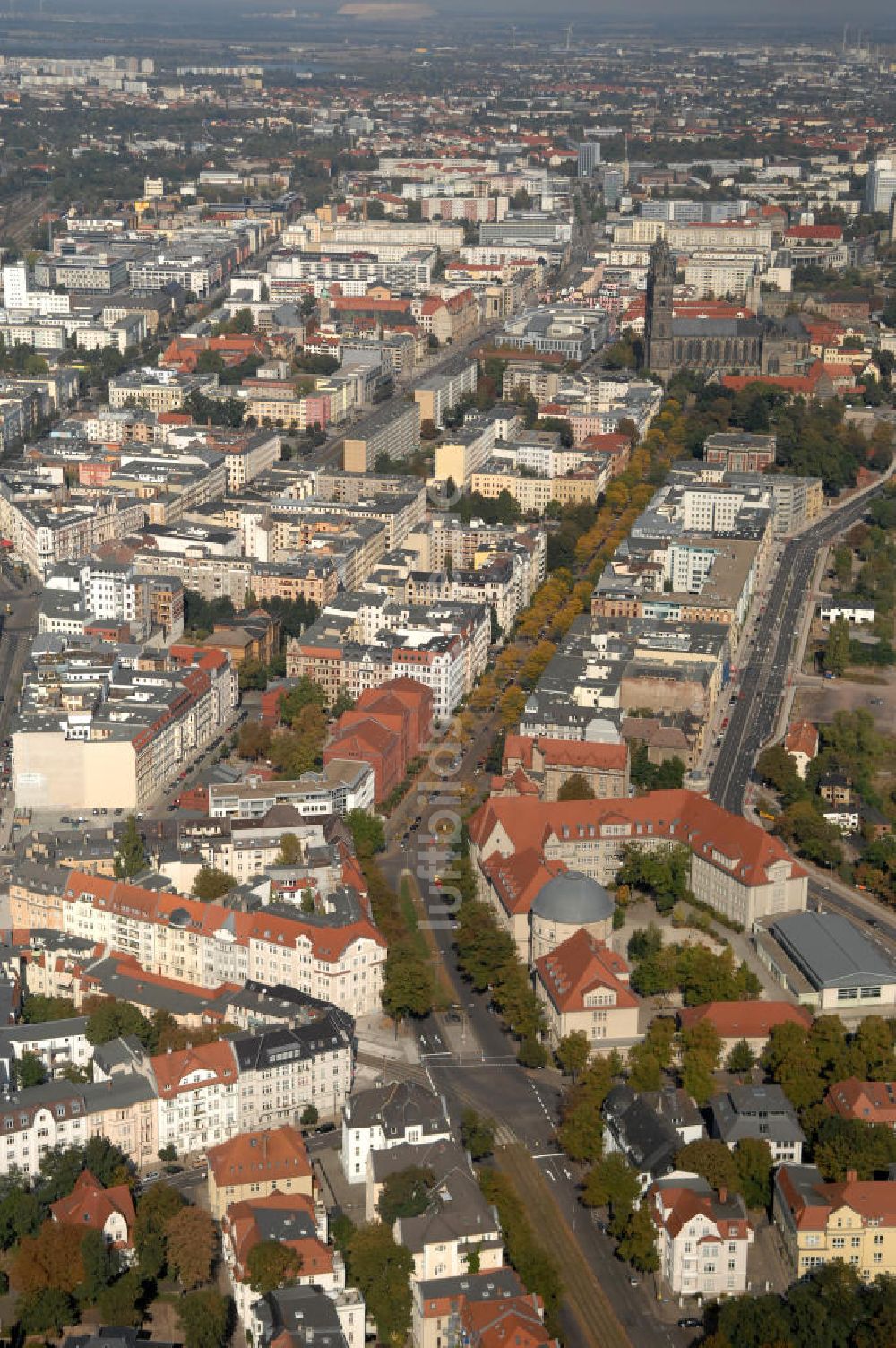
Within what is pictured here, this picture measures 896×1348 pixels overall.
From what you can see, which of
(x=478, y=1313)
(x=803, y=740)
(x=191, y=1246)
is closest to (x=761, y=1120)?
(x=478, y=1313)

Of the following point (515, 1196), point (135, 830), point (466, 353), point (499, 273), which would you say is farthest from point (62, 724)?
point (499, 273)

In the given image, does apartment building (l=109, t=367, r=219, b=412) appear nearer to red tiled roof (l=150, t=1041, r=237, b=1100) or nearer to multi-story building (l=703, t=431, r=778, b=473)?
multi-story building (l=703, t=431, r=778, b=473)

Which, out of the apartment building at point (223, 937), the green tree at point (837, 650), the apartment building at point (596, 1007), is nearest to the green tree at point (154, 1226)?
the apartment building at point (223, 937)

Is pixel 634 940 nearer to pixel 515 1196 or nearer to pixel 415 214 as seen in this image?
pixel 515 1196

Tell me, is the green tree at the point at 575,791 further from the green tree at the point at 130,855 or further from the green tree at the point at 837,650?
the green tree at the point at 837,650

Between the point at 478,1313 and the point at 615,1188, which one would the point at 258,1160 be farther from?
the point at 615,1188

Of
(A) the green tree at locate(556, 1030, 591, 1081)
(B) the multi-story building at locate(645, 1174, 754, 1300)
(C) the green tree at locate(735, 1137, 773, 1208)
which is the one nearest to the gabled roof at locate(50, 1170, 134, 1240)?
(B) the multi-story building at locate(645, 1174, 754, 1300)
